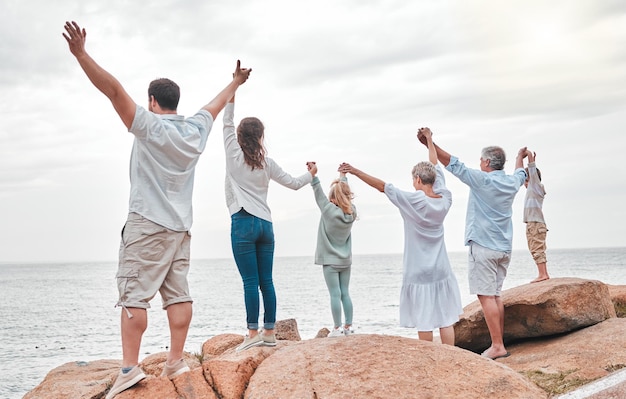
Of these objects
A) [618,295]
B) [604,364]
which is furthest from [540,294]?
[618,295]

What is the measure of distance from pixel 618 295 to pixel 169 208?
355 inches

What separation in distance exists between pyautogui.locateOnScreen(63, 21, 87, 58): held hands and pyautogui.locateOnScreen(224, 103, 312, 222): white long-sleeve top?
2007 millimetres

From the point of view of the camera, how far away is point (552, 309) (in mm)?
8953

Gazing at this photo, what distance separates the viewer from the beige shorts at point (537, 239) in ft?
37.2

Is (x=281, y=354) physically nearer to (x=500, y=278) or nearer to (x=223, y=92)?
(x=223, y=92)

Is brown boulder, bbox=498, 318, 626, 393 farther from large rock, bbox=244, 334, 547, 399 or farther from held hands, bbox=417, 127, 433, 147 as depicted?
held hands, bbox=417, 127, 433, 147

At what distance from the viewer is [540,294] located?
909 cm

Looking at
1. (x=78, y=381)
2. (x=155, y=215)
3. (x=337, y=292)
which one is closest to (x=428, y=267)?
(x=337, y=292)

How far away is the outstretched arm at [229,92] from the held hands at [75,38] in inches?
53.3

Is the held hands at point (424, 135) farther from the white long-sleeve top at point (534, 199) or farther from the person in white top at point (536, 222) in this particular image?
the person in white top at point (536, 222)

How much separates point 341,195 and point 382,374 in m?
4.18

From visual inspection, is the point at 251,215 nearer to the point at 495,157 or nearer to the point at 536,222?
the point at 495,157

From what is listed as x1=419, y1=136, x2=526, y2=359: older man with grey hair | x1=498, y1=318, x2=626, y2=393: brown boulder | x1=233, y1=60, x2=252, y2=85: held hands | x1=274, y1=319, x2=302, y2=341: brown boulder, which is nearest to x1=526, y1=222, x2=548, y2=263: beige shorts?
x1=498, y1=318, x2=626, y2=393: brown boulder

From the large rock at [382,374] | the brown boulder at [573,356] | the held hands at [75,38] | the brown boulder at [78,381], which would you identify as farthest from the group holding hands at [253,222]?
the brown boulder at [78,381]
